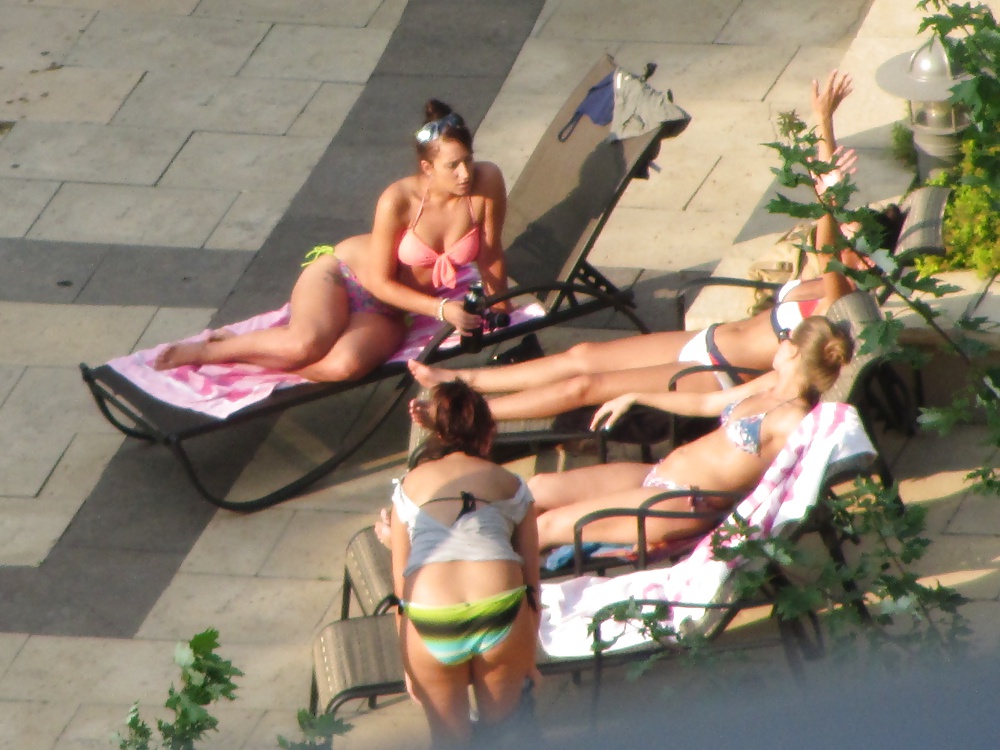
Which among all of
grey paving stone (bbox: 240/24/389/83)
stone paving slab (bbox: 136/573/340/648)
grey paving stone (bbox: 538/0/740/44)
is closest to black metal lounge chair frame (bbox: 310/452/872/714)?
stone paving slab (bbox: 136/573/340/648)

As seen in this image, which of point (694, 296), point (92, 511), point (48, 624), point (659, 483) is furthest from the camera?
point (694, 296)

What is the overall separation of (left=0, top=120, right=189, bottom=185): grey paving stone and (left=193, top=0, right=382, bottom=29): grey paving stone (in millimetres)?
1386

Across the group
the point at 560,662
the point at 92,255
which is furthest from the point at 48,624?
the point at 92,255

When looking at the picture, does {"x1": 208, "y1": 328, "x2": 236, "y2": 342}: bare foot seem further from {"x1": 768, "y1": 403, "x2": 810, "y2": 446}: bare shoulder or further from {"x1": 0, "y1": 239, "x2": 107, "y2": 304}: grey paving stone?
{"x1": 768, "y1": 403, "x2": 810, "y2": 446}: bare shoulder

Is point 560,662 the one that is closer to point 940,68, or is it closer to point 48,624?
point 48,624

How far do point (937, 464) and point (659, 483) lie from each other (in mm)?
1296

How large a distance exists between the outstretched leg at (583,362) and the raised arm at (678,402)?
30 centimetres

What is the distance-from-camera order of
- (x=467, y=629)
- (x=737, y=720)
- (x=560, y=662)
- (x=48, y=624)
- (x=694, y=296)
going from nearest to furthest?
(x=737, y=720), (x=467, y=629), (x=560, y=662), (x=48, y=624), (x=694, y=296)

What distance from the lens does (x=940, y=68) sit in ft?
20.6

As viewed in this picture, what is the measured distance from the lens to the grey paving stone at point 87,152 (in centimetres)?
841

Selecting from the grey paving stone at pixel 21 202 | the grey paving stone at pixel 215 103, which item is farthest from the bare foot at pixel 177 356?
the grey paving stone at pixel 215 103

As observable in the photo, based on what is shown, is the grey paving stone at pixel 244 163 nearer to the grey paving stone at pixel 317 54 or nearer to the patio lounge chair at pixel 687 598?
the grey paving stone at pixel 317 54

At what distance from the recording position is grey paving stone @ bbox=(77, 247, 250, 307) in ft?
24.2

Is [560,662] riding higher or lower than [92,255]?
lower
